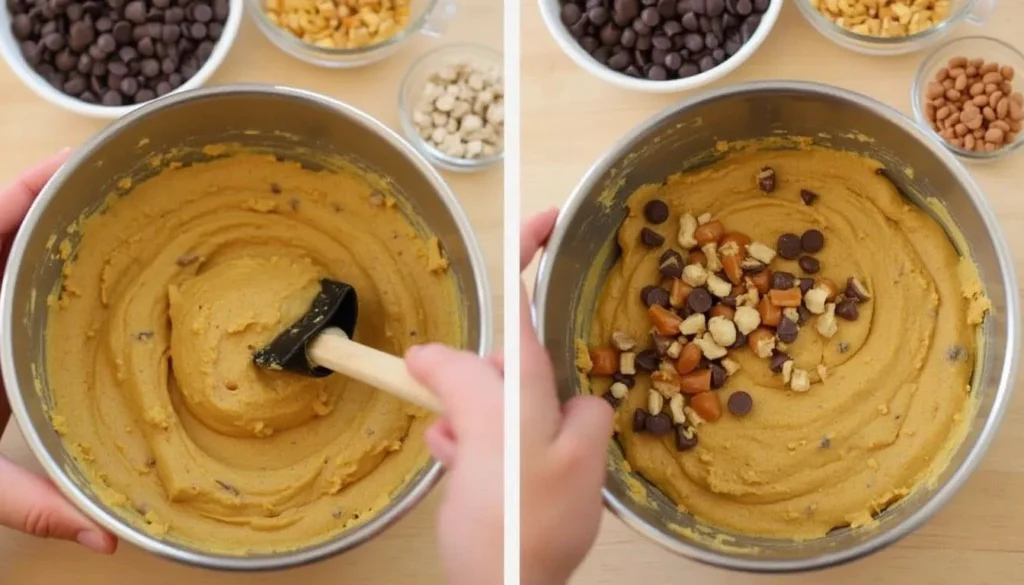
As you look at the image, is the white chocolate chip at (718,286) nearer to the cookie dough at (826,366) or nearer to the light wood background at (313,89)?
the cookie dough at (826,366)

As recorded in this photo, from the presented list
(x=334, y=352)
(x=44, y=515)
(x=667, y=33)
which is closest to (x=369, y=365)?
(x=334, y=352)

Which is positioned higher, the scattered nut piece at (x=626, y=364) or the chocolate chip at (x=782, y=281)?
the chocolate chip at (x=782, y=281)

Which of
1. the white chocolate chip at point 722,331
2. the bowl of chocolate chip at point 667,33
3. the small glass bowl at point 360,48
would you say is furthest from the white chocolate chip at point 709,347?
the small glass bowl at point 360,48

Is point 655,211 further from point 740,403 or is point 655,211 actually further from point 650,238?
point 740,403

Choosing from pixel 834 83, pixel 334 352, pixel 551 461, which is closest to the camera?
pixel 551 461

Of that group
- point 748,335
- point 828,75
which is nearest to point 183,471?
point 748,335

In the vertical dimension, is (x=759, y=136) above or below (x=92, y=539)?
above

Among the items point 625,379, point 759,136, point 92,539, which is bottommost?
point 92,539
